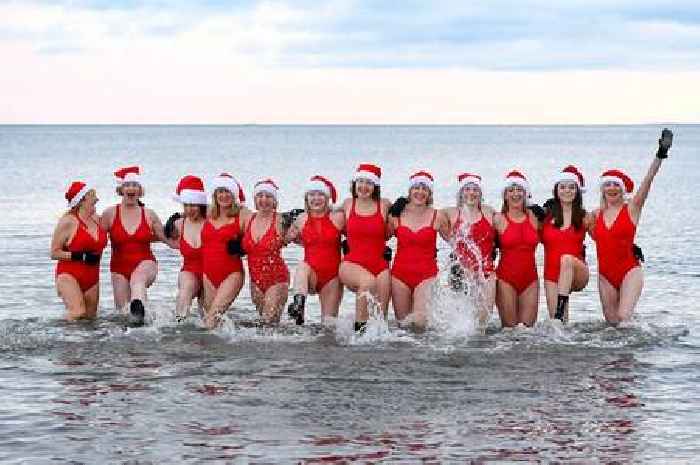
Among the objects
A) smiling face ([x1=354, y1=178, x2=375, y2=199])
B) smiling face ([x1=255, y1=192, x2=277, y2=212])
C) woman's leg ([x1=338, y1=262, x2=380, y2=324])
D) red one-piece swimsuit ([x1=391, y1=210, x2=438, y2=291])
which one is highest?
smiling face ([x1=354, y1=178, x2=375, y2=199])

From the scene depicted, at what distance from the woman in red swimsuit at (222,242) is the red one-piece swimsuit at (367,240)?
136cm

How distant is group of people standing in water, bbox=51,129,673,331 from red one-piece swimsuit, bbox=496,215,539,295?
1 cm

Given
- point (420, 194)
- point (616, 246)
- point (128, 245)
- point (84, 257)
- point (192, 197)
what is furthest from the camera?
point (128, 245)

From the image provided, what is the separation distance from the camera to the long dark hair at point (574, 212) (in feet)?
47.9

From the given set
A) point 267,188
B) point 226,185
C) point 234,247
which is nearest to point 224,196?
point 226,185

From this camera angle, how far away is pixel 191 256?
49.4 ft

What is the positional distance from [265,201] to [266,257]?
692 millimetres

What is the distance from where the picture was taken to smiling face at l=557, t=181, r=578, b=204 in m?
14.5

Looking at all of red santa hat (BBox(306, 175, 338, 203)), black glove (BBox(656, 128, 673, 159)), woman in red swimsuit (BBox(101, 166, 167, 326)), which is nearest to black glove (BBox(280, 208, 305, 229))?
red santa hat (BBox(306, 175, 338, 203))

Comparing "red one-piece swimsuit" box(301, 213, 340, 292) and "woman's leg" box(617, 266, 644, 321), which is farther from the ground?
"red one-piece swimsuit" box(301, 213, 340, 292)

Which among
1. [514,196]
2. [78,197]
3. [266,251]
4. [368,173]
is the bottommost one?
[266,251]

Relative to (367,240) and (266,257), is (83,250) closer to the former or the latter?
(266,257)

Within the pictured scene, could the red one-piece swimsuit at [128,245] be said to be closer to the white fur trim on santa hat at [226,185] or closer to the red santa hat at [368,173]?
the white fur trim on santa hat at [226,185]

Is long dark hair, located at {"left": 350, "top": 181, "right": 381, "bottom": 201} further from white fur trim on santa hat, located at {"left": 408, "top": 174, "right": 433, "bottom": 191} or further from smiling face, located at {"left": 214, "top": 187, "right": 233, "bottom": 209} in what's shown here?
smiling face, located at {"left": 214, "top": 187, "right": 233, "bottom": 209}
